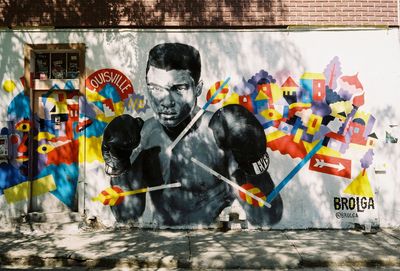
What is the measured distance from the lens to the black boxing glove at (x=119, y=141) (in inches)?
323

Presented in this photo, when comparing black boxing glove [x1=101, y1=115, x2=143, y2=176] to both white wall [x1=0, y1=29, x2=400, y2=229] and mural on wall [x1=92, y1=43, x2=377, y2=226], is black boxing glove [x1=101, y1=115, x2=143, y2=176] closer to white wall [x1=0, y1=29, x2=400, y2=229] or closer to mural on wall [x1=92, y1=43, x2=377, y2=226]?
mural on wall [x1=92, y1=43, x2=377, y2=226]

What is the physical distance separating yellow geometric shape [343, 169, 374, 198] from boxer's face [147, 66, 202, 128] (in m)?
3.66

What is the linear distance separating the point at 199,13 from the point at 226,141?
2728mm

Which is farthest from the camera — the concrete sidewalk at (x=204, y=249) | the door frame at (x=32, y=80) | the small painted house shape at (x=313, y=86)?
the small painted house shape at (x=313, y=86)

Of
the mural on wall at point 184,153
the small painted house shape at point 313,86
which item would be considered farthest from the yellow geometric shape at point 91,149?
the small painted house shape at point 313,86

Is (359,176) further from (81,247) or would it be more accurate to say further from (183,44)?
(81,247)

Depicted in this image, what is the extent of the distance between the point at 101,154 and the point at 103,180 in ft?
1.77

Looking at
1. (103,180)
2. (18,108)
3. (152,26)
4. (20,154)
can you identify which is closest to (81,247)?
(103,180)

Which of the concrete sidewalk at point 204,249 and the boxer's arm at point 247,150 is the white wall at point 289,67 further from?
the concrete sidewalk at point 204,249

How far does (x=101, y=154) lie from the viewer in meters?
8.22

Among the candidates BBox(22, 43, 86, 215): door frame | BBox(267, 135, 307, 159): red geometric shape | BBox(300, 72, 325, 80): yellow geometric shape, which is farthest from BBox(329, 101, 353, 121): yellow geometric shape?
BBox(22, 43, 86, 215): door frame

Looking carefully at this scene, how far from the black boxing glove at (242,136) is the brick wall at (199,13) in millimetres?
1879

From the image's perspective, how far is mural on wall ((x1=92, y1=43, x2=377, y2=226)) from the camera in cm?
818

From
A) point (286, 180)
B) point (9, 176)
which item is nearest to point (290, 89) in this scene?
point (286, 180)
